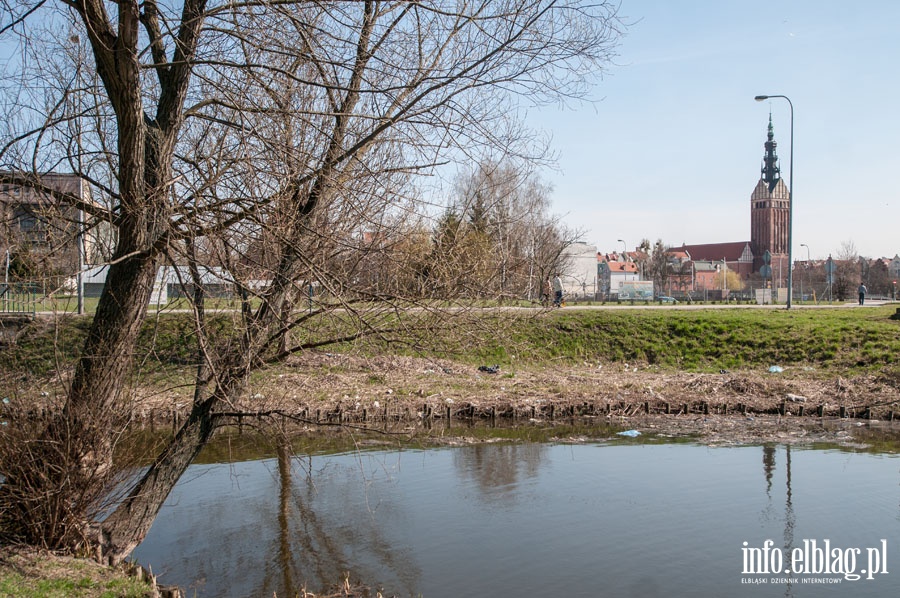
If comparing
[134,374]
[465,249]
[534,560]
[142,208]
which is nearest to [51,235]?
[142,208]

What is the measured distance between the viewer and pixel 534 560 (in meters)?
7.51

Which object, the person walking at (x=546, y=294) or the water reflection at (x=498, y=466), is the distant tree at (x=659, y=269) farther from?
the person walking at (x=546, y=294)

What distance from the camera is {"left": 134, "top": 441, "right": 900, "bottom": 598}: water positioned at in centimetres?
710

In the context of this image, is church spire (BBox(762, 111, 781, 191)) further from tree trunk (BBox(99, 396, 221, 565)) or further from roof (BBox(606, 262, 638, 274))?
tree trunk (BBox(99, 396, 221, 565))

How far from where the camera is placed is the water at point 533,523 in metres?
7.10

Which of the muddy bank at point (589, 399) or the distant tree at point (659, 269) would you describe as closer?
the muddy bank at point (589, 399)

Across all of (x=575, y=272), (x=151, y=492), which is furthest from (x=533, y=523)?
(x=575, y=272)

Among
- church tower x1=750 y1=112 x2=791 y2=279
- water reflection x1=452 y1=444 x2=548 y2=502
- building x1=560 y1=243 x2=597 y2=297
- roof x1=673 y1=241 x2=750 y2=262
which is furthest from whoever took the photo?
roof x1=673 y1=241 x2=750 y2=262

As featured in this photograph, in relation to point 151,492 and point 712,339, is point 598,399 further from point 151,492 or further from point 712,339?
point 151,492

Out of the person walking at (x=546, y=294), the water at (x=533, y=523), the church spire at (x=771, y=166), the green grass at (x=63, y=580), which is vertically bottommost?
the water at (x=533, y=523)

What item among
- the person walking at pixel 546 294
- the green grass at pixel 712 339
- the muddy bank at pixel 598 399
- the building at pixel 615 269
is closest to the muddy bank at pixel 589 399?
the muddy bank at pixel 598 399

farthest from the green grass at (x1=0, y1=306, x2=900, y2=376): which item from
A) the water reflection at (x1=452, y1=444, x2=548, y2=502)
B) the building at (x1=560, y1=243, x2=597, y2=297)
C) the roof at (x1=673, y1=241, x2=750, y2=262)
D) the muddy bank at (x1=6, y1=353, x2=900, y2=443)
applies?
the roof at (x1=673, y1=241, x2=750, y2=262)

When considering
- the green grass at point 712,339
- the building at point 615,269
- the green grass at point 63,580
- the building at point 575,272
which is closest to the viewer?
the green grass at point 63,580

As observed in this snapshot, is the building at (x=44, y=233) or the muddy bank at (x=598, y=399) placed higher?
the building at (x=44, y=233)
